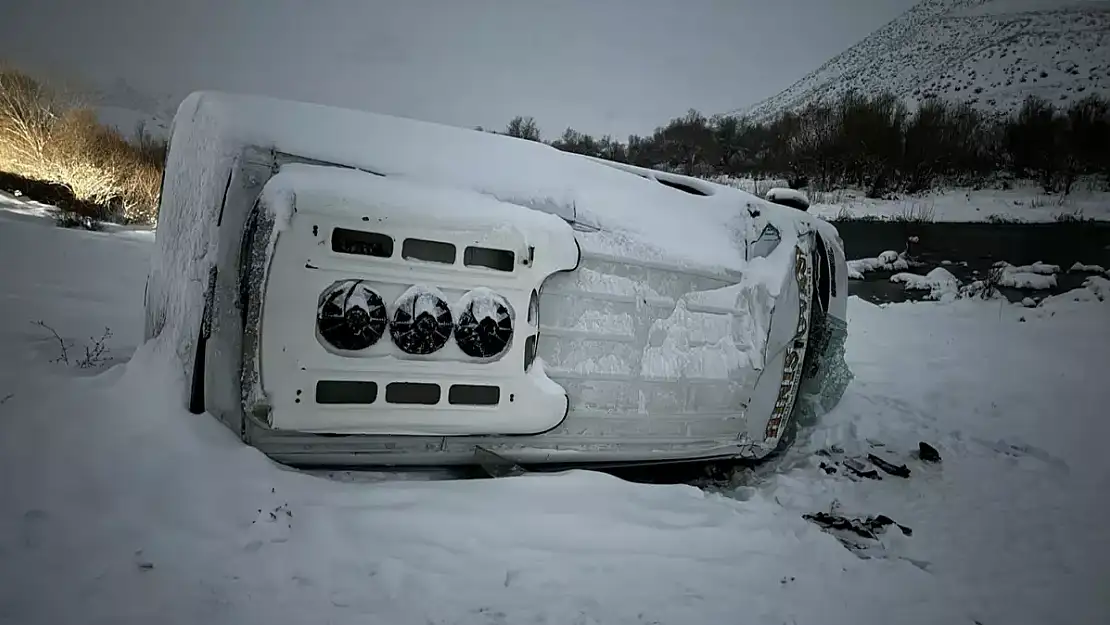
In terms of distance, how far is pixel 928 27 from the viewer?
5375 mm

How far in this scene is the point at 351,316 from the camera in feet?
5.61

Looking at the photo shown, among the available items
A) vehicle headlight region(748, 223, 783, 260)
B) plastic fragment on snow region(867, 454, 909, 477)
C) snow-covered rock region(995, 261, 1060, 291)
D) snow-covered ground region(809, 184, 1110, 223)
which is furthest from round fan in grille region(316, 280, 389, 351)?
snow-covered rock region(995, 261, 1060, 291)

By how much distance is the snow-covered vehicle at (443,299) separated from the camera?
1.69 metres

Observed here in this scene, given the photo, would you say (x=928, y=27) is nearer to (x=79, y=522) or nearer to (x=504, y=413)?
(x=504, y=413)

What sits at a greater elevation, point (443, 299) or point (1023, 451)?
point (443, 299)

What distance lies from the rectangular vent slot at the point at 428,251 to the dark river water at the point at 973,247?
12.7ft

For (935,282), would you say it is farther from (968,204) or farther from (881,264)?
(968,204)

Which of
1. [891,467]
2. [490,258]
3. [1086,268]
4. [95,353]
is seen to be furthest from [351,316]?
[1086,268]

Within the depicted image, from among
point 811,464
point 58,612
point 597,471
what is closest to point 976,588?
point 811,464

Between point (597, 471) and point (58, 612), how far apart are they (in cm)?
159

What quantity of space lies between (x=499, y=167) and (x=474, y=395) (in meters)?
0.84

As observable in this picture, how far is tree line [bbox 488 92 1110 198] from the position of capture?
4.66 meters

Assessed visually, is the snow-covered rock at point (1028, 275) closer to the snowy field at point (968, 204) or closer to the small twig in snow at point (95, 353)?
the snowy field at point (968, 204)

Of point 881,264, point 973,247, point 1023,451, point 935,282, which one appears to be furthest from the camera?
point 881,264
